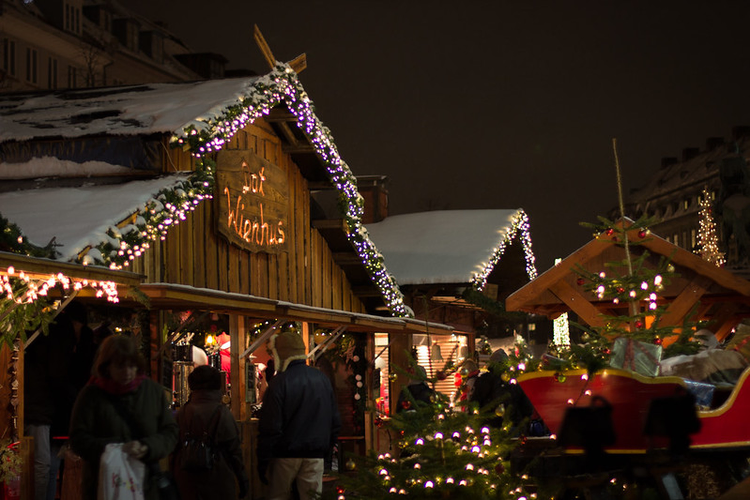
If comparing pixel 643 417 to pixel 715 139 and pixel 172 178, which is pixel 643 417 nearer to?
pixel 172 178

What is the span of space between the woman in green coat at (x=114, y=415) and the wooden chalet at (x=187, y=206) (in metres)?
1.27

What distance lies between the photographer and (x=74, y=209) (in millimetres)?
10383

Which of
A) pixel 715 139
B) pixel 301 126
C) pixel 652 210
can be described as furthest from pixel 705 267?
pixel 652 210

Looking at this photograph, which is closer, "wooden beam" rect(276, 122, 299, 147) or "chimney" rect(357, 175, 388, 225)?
"wooden beam" rect(276, 122, 299, 147)

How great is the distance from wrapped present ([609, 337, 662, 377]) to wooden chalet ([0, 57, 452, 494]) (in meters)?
4.17

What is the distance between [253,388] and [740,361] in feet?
20.9

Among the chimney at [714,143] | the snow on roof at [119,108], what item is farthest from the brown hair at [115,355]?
the chimney at [714,143]

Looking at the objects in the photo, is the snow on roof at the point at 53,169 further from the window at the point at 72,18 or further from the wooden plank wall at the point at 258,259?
the window at the point at 72,18

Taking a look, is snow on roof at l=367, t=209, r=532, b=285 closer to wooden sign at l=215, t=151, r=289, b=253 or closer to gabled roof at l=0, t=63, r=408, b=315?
gabled roof at l=0, t=63, r=408, b=315

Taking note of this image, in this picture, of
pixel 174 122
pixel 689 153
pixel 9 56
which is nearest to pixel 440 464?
pixel 174 122

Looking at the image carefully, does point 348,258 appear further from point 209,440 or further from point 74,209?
point 209,440

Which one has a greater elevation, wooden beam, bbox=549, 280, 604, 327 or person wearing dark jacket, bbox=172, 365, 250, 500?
wooden beam, bbox=549, 280, 604, 327

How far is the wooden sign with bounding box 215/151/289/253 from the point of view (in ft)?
43.2

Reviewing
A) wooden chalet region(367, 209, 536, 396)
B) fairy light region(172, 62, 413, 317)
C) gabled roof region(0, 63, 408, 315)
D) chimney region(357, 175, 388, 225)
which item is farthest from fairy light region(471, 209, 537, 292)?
gabled roof region(0, 63, 408, 315)
